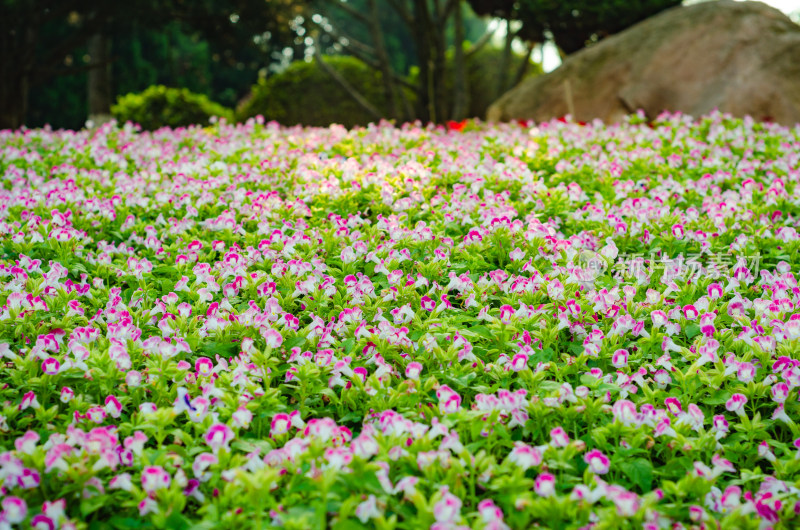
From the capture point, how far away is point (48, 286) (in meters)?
3.09

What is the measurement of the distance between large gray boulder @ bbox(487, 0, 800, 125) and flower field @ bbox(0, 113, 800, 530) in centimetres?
431

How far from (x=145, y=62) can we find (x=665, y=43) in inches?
664

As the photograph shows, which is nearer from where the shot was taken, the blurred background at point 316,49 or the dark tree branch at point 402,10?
the blurred background at point 316,49

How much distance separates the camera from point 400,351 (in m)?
2.69

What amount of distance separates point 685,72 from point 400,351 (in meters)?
7.90

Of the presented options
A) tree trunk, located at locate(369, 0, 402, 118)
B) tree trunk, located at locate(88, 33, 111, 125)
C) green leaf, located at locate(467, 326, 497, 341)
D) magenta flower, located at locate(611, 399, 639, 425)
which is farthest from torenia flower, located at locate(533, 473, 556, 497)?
tree trunk, located at locate(88, 33, 111, 125)

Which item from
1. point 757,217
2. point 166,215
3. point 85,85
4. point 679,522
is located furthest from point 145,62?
point 679,522

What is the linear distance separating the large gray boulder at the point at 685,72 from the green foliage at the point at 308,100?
4446mm

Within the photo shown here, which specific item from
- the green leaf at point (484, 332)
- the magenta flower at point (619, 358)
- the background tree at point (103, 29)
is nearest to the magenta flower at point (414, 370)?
the green leaf at point (484, 332)

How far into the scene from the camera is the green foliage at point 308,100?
44.6ft

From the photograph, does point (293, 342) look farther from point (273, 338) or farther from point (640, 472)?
point (640, 472)

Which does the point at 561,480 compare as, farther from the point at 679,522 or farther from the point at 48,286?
the point at 48,286

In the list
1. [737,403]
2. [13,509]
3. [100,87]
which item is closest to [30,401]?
[13,509]

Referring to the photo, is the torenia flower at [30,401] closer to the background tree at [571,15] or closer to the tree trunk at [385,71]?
the tree trunk at [385,71]
